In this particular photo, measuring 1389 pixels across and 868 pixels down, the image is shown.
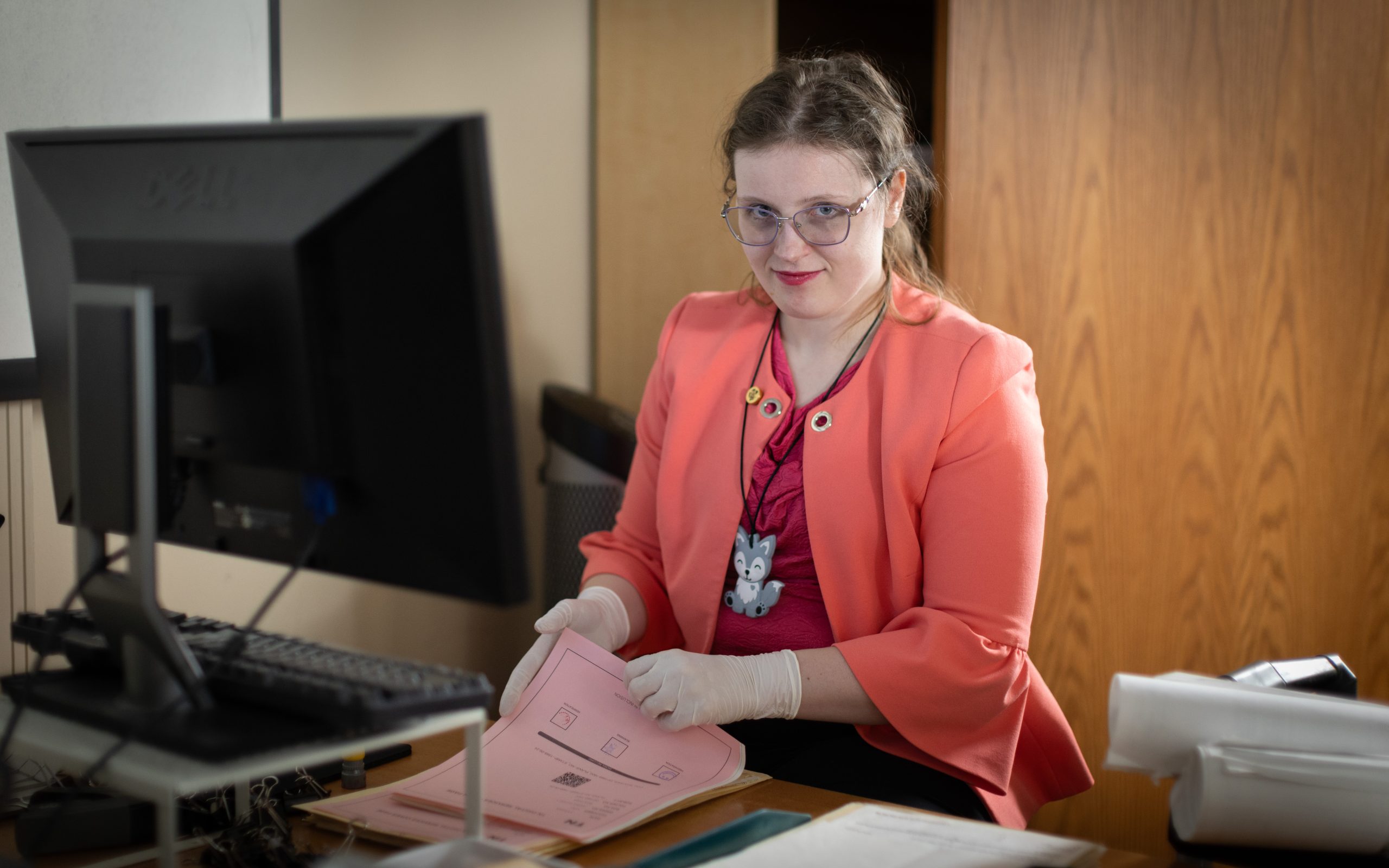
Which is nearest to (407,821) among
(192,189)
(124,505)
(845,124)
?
(124,505)

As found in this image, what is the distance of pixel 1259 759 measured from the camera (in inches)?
32.0

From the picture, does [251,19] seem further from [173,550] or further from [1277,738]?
[1277,738]

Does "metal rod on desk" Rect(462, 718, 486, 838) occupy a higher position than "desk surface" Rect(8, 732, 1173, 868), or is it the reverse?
"metal rod on desk" Rect(462, 718, 486, 838)

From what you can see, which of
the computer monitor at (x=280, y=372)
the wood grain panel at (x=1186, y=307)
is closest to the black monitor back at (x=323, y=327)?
the computer monitor at (x=280, y=372)

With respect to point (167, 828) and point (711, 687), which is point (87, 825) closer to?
point (167, 828)

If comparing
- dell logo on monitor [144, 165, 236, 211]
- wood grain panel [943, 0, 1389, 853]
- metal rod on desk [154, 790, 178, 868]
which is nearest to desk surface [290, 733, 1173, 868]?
metal rod on desk [154, 790, 178, 868]

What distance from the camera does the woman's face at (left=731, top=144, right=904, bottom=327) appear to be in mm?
1394

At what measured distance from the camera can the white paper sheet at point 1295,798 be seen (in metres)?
0.80

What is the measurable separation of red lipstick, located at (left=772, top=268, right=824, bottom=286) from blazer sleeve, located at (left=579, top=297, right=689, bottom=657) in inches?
9.7

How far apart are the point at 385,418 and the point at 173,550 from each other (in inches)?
41.7

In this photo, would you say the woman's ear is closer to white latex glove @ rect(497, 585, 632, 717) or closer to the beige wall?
white latex glove @ rect(497, 585, 632, 717)

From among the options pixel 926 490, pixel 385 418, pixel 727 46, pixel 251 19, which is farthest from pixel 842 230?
pixel 727 46

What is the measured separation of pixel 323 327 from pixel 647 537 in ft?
2.83

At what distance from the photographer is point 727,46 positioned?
95.8 inches
